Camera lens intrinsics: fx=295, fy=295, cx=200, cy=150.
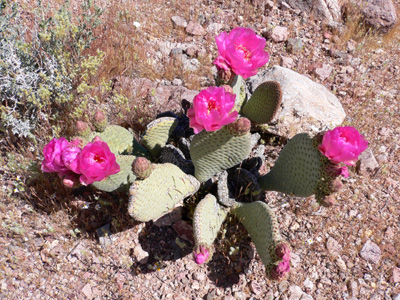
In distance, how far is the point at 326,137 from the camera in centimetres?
177

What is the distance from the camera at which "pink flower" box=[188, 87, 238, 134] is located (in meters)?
1.71

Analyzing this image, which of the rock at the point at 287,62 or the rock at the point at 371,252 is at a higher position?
the rock at the point at 287,62

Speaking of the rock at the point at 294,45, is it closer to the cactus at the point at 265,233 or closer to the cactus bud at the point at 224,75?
the cactus bud at the point at 224,75

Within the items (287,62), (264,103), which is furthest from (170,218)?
(287,62)

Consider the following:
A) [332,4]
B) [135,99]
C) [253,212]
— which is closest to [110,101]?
[135,99]

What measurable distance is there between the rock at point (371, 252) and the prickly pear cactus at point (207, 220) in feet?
4.48

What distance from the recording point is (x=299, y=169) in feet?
7.15

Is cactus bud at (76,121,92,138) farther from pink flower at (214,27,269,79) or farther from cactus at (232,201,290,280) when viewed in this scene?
cactus at (232,201,290,280)

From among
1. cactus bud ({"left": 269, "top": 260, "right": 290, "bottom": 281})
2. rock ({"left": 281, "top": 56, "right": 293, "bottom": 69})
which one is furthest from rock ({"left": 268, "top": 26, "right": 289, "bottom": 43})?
cactus bud ({"left": 269, "top": 260, "right": 290, "bottom": 281})

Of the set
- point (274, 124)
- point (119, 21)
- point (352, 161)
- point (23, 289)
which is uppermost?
point (352, 161)

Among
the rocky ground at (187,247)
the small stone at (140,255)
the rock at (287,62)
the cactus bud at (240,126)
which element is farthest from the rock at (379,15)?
the small stone at (140,255)

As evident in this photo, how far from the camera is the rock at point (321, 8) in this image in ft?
15.9

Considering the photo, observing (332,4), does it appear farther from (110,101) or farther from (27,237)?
(27,237)

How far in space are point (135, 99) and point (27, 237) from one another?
1751 millimetres
